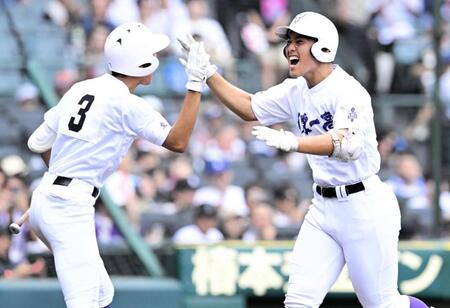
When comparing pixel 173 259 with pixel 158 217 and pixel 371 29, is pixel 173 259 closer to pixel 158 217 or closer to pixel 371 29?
pixel 158 217

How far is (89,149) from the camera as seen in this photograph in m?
6.65

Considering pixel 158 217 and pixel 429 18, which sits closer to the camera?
pixel 158 217

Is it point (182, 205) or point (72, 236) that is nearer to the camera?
Result: point (72, 236)

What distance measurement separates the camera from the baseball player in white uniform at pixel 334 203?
6.65 meters

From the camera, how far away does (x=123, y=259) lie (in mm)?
9469

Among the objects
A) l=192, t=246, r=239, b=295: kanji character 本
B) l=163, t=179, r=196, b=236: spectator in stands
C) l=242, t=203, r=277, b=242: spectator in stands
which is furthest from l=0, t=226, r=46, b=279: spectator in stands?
l=242, t=203, r=277, b=242: spectator in stands

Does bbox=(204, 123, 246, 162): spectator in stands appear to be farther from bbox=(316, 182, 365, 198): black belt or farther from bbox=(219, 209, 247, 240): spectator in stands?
bbox=(316, 182, 365, 198): black belt

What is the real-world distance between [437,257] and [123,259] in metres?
2.39

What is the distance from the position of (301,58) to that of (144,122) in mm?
910

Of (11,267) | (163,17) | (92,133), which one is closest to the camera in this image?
(92,133)

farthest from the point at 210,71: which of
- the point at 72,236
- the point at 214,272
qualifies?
the point at 214,272

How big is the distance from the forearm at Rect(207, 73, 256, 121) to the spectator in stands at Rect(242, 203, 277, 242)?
3283 millimetres

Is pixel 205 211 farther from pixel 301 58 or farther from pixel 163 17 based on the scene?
pixel 301 58

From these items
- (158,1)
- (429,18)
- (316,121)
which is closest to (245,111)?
(316,121)
